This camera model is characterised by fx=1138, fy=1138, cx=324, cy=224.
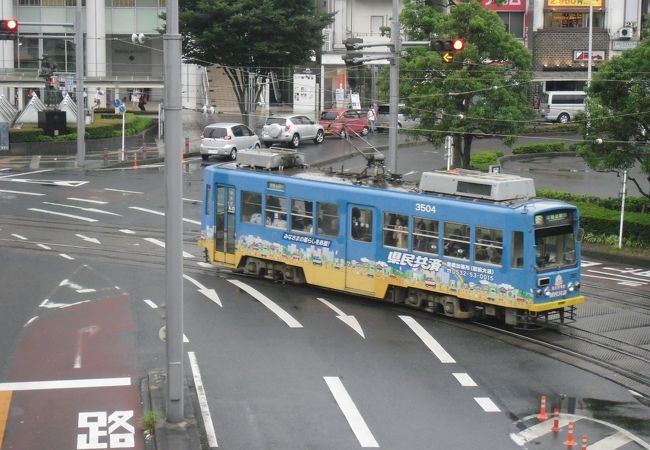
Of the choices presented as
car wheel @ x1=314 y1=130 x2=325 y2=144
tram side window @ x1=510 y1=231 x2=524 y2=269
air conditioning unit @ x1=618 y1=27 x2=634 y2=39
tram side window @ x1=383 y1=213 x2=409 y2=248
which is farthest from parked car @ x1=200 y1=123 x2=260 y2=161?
air conditioning unit @ x1=618 y1=27 x2=634 y2=39

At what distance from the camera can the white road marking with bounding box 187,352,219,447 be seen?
16703mm

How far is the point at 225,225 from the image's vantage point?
28.7 m

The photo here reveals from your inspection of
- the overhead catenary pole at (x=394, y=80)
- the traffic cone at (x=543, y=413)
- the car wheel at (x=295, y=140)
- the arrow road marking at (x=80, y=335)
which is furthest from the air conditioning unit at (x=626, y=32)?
the traffic cone at (x=543, y=413)

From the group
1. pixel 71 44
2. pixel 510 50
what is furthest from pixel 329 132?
pixel 71 44

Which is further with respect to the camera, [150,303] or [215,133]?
[215,133]

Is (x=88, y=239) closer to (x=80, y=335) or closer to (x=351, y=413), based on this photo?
(x=80, y=335)

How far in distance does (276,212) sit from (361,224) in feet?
8.83

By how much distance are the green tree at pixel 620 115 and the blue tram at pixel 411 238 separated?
904 cm

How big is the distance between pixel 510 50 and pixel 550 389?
2407cm

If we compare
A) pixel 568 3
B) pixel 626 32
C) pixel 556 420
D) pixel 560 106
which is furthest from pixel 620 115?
pixel 568 3

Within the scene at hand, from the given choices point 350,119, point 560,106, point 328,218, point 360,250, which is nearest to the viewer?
point 360,250

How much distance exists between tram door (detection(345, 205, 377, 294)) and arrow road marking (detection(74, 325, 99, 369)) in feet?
19.5

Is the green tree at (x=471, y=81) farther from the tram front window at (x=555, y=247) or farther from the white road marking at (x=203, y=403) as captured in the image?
the white road marking at (x=203, y=403)

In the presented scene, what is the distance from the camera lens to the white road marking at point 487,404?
1812 centimetres
